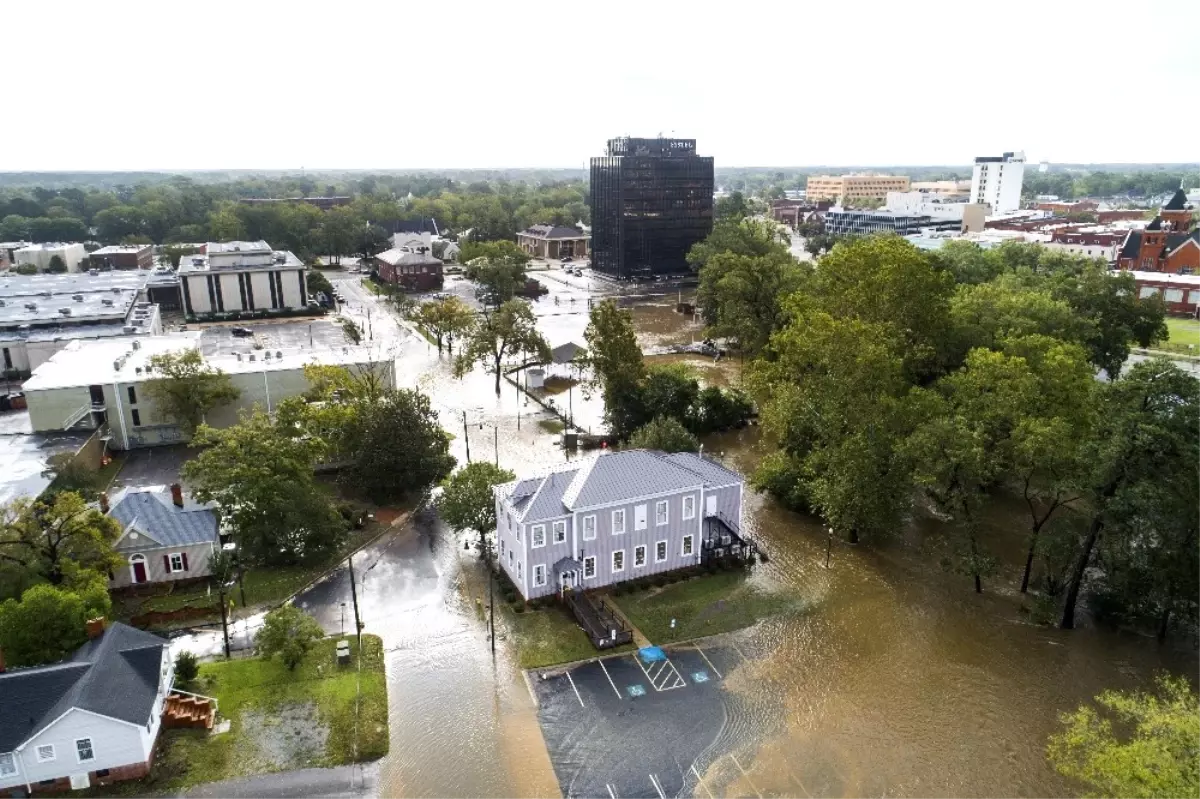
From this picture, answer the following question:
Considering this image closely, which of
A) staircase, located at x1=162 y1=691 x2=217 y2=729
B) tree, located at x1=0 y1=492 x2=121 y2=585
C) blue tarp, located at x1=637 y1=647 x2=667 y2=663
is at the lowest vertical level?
blue tarp, located at x1=637 y1=647 x2=667 y2=663

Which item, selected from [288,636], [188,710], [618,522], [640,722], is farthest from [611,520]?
[188,710]

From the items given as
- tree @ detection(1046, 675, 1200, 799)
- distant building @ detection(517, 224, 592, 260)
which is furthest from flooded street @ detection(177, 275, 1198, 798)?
distant building @ detection(517, 224, 592, 260)

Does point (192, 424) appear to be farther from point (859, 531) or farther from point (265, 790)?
point (859, 531)

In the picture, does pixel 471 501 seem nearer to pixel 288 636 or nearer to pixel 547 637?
pixel 547 637

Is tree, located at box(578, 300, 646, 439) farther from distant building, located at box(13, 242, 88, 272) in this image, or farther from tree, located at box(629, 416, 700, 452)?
distant building, located at box(13, 242, 88, 272)

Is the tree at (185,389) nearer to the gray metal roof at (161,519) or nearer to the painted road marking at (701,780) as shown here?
the gray metal roof at (161,519)

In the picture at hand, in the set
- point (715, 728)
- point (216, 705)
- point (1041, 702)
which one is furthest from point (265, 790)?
point (1041, 702)
